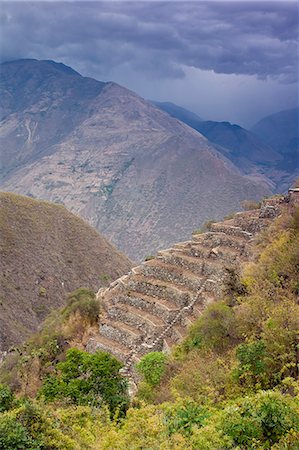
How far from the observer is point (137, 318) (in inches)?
1254

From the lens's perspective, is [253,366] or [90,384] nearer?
[253,366]

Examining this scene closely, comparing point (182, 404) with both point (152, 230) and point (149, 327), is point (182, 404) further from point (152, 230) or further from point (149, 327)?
point (152, 230)

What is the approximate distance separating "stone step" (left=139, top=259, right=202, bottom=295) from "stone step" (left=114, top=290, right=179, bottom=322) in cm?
152

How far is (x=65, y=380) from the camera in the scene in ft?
80.7

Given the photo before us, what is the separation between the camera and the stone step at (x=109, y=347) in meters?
29.8

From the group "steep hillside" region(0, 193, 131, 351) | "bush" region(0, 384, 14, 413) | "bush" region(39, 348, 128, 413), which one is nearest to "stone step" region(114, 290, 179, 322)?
"bush" region(39, 348, 128, 413)

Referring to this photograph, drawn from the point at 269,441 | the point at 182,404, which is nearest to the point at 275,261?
the point at 182,404

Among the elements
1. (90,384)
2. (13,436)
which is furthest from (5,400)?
(90,384)

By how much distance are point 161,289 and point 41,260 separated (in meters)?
60.5

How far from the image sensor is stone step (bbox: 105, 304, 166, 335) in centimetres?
3059

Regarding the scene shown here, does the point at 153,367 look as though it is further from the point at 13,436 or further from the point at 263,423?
the point at 13,436

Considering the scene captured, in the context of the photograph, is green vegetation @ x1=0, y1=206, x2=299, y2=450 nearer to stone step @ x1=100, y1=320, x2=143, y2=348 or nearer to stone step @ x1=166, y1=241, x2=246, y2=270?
stone step @ x1=166, y1=241, x2=246, y2=270

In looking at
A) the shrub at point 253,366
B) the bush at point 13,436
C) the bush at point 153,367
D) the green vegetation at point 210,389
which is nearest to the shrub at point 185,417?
the green vegetation at point 210,389

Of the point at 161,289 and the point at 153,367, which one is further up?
the point at 161,289
